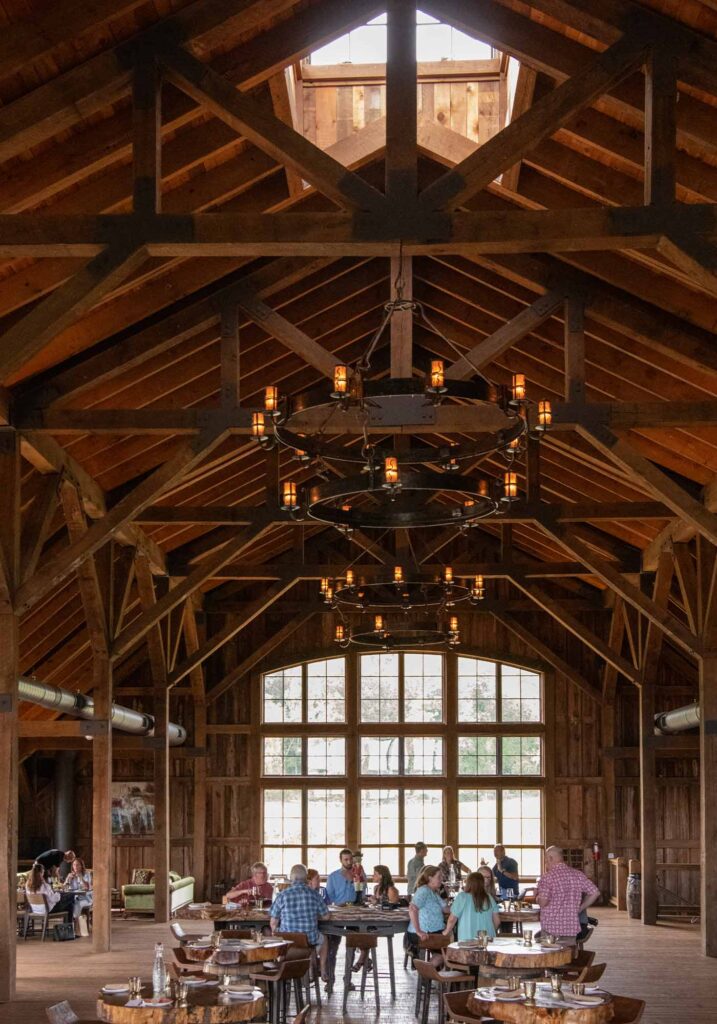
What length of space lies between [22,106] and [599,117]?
4375 mm

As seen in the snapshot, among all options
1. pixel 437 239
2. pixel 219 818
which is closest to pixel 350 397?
pixel 437 239

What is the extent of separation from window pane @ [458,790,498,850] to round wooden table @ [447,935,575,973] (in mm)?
13108

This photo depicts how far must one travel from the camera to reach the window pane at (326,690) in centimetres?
2472

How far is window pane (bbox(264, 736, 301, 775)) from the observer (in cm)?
2458

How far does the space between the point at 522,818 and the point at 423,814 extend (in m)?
1.73

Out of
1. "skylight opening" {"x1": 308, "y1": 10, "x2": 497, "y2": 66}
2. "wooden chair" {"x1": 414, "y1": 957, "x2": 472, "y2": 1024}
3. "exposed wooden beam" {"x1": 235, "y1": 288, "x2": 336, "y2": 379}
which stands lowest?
"wooden chair" {"x1": 414, "y1": 957, "x2": 472, "y2": 1024}

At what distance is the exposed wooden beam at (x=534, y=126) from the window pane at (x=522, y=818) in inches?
684

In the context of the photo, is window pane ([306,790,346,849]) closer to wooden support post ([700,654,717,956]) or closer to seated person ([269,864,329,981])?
wooden support post ([700,654,717,956])

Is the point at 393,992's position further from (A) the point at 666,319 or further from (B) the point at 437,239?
(B) the point at 437,239

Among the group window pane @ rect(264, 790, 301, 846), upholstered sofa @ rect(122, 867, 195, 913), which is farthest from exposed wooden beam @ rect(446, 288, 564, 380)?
window pane @ rect(264, 790, 301, 846)

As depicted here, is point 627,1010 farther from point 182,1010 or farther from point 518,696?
point 518,696

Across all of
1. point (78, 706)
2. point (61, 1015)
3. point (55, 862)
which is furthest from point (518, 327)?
point (55, 862)

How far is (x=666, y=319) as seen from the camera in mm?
12883

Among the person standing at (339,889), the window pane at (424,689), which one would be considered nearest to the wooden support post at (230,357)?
the person standing at (339,889)
